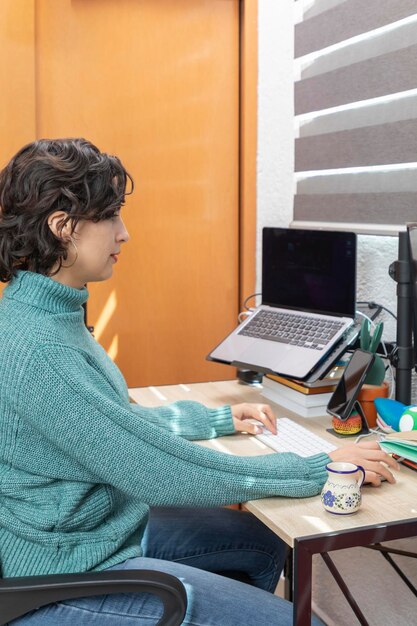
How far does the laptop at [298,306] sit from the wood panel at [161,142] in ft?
2.13

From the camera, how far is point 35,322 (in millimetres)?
1232

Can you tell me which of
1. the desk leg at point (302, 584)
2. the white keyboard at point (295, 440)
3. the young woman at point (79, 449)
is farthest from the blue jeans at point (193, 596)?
the white keyboard at point (295, 440)

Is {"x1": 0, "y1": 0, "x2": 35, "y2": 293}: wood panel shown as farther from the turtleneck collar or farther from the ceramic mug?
the ceramic mug

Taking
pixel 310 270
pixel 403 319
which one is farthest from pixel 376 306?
pixel 403 319

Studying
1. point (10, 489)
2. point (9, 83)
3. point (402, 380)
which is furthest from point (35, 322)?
point (9, 83)

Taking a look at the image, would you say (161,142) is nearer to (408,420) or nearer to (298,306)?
(298,306)

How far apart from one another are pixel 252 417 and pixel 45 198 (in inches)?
27.5

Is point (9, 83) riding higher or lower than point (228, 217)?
higher

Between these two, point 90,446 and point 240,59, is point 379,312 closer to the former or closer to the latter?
point 90,446

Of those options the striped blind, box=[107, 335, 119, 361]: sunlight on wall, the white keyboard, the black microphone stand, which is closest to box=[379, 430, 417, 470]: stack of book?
the white keyboard

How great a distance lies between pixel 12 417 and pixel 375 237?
126 centimetres

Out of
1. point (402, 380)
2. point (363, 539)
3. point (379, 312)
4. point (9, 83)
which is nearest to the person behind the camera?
point (363, 539)

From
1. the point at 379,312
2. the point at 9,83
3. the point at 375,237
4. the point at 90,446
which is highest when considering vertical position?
the point at 9,83

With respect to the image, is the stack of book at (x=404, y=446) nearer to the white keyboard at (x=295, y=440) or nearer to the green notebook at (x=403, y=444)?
the green notebook at (x=403, y=444)
